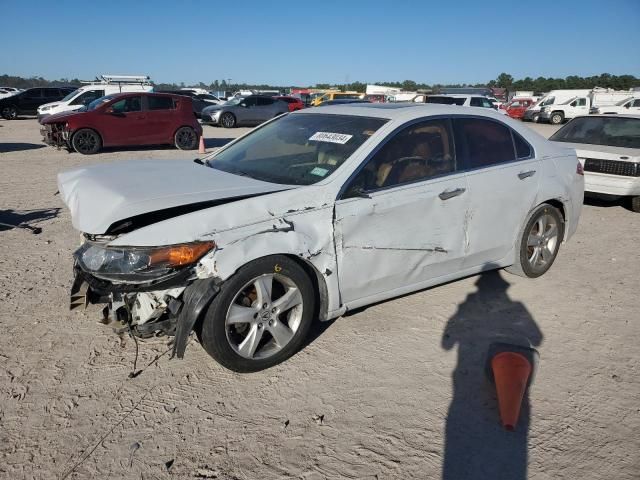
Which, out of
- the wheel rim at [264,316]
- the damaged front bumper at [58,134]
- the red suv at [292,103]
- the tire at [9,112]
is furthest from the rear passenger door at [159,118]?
the tire at [9,112]

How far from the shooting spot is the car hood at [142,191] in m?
2.95

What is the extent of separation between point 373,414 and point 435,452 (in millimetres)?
419

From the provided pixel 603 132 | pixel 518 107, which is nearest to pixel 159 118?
pixel 603 132

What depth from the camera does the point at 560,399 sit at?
303 centimetres

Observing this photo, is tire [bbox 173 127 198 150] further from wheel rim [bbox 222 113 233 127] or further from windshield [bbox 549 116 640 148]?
windshield [bbox 549 116 640 148]

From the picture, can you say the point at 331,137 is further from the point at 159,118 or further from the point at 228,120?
the point at 228,120

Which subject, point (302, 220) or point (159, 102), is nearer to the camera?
point (302, 220)

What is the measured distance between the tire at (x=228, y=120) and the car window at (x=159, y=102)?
337 inches

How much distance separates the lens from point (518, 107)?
36.7 meters

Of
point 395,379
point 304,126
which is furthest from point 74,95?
point 395,379

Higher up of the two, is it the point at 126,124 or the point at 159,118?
the point at 159,118

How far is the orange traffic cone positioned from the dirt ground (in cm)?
8

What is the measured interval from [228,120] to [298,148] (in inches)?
793

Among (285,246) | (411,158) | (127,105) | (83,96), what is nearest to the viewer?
(285,246)
